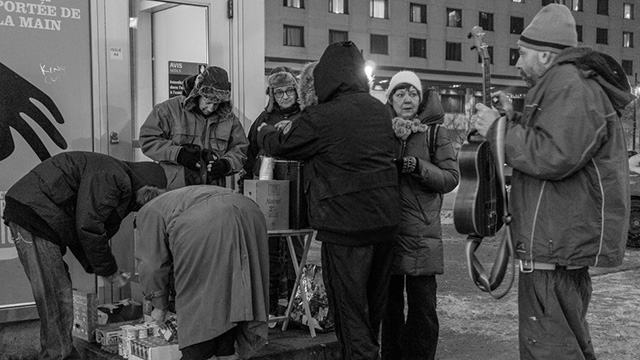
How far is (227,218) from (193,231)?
0.66ft

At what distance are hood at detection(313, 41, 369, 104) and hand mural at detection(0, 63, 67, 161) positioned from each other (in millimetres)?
2184

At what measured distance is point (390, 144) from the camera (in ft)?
14.7

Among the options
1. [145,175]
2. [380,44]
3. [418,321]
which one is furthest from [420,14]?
[145,175]

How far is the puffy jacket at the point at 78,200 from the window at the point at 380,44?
42.8 metres

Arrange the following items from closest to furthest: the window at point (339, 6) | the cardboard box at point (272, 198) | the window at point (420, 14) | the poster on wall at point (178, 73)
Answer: the cardboard box at point (272, 198), the poster on wall at point (178, 73), the window at point (339, 6), the window at point (420, 14)

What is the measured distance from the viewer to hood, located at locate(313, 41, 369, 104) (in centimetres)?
445

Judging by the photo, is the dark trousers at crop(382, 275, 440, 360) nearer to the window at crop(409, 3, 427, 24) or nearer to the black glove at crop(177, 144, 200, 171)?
the black glove at crop(177, 144, 200, 171)

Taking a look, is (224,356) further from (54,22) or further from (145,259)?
(54,22)

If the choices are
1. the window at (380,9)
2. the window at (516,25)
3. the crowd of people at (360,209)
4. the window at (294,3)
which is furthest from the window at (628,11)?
the crowd of people at (360,209)

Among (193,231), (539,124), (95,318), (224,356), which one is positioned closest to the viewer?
(539,124)

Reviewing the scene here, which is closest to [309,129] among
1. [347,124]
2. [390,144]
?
[347,124]

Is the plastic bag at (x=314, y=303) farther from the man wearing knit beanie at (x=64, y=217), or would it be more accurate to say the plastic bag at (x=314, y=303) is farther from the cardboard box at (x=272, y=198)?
the man wearing knit beanie at (x=64, y=217)

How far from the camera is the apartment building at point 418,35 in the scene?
43.2 m

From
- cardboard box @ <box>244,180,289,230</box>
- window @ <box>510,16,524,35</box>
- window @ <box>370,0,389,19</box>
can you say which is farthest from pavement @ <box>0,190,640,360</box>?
window @ <box>510,16,524,35</box>
